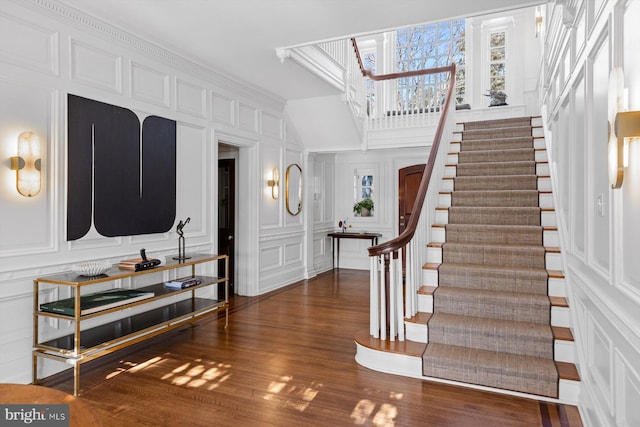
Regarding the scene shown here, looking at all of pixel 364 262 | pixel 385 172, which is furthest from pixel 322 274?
pixel 385 172

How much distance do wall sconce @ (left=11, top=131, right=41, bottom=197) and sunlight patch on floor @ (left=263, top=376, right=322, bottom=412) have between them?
237 centimetres

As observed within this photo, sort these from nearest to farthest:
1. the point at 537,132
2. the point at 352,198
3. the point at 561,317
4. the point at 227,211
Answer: the point at 561,317 < the point at 537,132 < the point at 227,211 < the point at 352,198

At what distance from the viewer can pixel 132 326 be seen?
146 inches

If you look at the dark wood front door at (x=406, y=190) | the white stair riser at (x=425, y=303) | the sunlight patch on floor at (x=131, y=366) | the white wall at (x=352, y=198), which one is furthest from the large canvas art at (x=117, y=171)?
the dark wood front door at (x=406, y=190)

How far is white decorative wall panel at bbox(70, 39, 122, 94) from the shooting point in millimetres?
3561

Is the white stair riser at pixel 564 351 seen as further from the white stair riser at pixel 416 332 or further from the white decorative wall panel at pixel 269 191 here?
the white decorative wall panel at pixel 269 191

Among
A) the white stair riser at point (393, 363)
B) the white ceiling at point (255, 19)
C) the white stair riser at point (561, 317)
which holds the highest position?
the white ceiling at point (255, 19)

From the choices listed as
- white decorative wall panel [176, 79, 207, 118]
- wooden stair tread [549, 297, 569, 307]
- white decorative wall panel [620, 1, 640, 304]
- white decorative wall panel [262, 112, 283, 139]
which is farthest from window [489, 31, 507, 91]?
white decorative wall panel [620, 1, 640, 304]

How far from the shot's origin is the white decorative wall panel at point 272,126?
635cm

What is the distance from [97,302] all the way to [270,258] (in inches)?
137

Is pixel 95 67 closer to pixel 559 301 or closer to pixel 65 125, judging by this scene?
pixel 65 125

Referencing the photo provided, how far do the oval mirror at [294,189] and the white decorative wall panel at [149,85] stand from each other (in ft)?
9.27

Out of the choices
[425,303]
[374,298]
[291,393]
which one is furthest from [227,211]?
[291,393]

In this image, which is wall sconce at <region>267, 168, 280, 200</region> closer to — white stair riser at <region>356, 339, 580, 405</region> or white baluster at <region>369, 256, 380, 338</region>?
white baluster at <region>369, 256, 380, 338</region>
